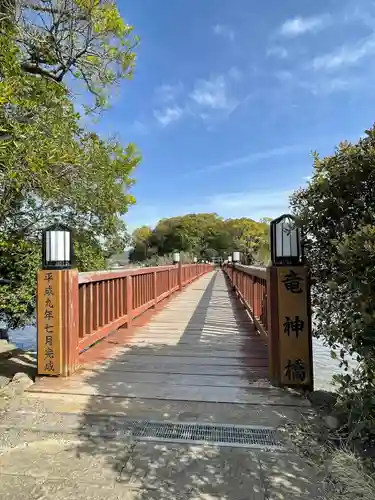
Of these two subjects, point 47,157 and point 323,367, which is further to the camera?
point 323,367

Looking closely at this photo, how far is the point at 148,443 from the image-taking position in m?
1.79

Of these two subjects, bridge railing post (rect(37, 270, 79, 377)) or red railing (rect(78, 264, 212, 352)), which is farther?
red railing (rect(78, 264, 212, 352))

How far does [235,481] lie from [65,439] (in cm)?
91

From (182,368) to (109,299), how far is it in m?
1.33

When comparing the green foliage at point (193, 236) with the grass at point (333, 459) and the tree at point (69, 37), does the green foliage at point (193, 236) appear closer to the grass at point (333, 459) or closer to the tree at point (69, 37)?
the tree at point (69, 37)

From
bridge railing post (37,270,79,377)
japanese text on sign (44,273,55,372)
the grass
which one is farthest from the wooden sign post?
japanese text on sign (44,273,55,372)

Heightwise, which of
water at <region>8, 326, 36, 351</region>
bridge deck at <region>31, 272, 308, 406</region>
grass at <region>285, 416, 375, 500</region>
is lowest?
water at <region>8, 326, 36, 351</region>

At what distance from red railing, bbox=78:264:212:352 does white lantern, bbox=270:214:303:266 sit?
172 centimetres

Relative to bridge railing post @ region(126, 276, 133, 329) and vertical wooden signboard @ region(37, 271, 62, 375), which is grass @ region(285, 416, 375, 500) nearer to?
vertical wooden signboard @ region(37, 271, 62, 375)

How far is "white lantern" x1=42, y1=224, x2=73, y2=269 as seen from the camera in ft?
9.36

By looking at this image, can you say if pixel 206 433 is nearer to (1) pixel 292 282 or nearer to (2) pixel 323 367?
(1) pixel 292 282

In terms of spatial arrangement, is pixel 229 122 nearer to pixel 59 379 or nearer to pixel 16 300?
pixel 16 300

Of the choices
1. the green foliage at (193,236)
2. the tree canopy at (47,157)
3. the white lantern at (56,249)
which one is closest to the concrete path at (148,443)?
the white lantern at (56,249)

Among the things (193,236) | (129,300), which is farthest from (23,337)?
(193,236)
